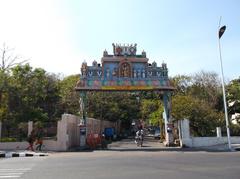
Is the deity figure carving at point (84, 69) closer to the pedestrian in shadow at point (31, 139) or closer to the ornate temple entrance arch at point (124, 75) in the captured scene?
the ornate temple entrance arch at point (124, 75)

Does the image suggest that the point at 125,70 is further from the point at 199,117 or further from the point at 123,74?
the point at 199,117

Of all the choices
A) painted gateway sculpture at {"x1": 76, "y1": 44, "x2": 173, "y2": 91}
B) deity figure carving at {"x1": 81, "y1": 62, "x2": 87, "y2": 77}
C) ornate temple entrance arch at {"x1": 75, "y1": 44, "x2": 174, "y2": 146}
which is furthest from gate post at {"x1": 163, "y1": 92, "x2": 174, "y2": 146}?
deity figure carving at {"x1": 81, "y1": 62, "x2": 87, "y2": 77}

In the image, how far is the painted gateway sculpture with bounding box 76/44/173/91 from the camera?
25.8 m

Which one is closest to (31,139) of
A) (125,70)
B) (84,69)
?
(84,69)

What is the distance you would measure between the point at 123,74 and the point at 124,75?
4.6 inches

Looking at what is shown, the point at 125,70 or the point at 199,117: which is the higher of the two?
the point at 125,70

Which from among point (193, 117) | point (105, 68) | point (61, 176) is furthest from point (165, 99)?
point (61, 176)

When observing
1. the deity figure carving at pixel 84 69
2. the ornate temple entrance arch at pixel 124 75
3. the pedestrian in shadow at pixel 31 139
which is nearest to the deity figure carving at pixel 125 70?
the ornate temple entrance arch at pixel 124 75

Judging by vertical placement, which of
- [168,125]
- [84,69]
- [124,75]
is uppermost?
[84,69]

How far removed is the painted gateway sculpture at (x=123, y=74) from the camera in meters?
25.8

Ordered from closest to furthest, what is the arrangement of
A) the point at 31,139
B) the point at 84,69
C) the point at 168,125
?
1. the point at 31,139
2. the point at 84,69
3. the point at 168,125

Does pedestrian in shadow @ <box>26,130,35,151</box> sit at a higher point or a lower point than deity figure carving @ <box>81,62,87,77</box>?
lower

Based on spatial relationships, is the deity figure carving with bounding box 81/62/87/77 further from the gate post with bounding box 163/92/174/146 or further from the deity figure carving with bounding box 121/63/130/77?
the gate post with bounding box 163/92/174/146

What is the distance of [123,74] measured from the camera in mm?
26094
